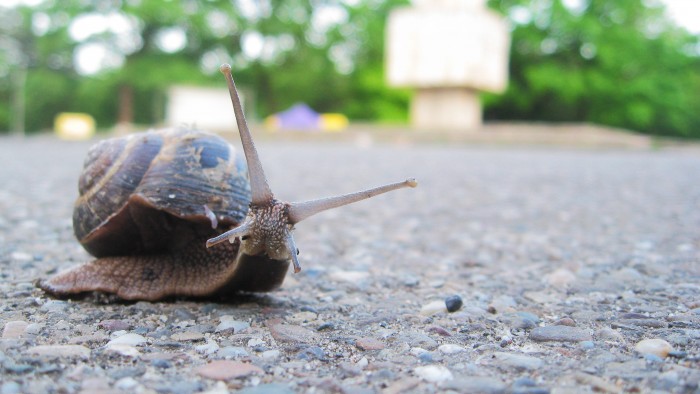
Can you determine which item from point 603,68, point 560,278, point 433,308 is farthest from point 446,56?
point 433,308

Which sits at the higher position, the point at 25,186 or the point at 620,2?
the point at 620,2

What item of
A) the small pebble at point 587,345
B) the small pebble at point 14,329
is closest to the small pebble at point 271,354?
the small pebble at point 14,329

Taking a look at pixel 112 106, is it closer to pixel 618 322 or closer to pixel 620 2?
pixel 620 2

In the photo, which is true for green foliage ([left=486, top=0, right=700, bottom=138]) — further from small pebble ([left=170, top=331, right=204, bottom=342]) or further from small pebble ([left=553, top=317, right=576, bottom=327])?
small pebble ([left=170, top=331, right=204, bottom=342])

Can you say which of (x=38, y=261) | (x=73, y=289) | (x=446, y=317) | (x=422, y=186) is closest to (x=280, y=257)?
(x=446, y=317)

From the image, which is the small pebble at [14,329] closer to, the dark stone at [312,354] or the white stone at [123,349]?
the white stone at [123,349]

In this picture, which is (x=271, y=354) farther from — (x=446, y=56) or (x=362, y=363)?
(x=446, y=56)
